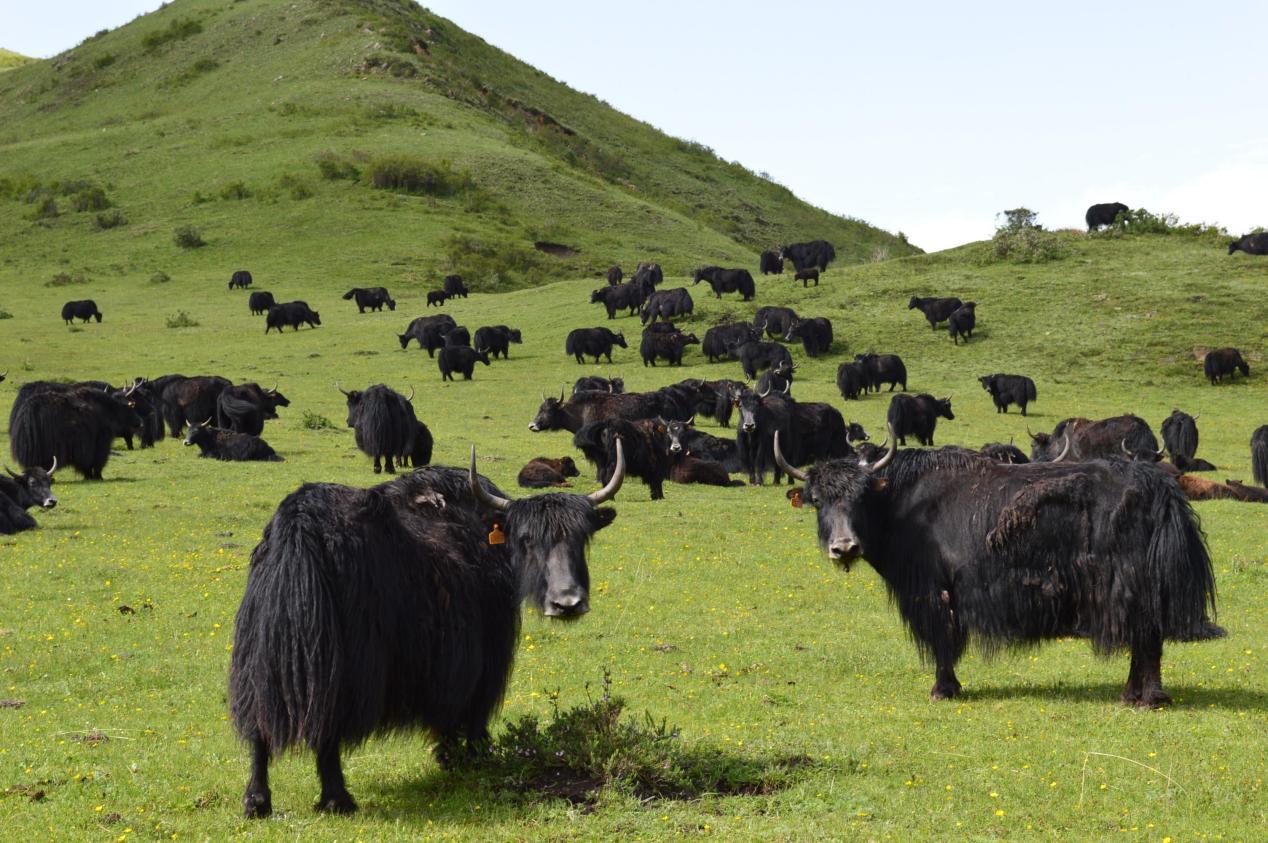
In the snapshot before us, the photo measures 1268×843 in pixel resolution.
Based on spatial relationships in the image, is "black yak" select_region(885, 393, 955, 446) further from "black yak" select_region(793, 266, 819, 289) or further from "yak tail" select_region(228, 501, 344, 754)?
"yak tail" select_region(228, 501, 344, 754)

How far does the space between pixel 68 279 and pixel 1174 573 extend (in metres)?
53.3

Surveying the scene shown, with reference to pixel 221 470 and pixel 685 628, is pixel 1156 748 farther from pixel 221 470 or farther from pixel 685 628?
pixel 221 470

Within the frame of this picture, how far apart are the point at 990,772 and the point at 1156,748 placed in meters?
1.22

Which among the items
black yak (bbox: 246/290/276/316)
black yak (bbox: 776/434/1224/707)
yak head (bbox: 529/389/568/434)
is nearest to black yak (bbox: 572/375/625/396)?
yak head (bbox: 529/389/568/434)

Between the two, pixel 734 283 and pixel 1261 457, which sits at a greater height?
pixel 734 283

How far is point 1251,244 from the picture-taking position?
1964 inches

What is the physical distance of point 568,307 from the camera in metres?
48.4

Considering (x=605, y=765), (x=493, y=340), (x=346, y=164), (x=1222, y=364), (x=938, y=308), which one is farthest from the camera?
(x=346, y=164)

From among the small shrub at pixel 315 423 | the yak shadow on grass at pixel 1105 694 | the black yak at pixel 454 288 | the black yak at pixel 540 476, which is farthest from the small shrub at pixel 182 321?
the yak shadow on grass at pixel 1105 694

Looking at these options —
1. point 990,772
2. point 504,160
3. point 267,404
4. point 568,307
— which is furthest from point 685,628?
point 504,160

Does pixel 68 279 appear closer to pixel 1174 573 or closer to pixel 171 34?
pixel 1174 573

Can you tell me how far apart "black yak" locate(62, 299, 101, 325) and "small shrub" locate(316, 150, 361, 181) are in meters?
24.1

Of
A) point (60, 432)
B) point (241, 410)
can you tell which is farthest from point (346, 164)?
point (60, 432)

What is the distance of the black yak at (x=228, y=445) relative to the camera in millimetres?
23375
